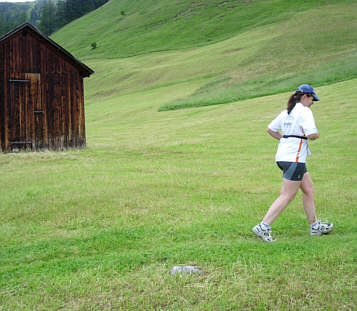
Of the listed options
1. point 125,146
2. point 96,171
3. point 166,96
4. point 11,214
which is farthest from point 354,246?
point 166,96

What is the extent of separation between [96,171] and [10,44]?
10.6 meters

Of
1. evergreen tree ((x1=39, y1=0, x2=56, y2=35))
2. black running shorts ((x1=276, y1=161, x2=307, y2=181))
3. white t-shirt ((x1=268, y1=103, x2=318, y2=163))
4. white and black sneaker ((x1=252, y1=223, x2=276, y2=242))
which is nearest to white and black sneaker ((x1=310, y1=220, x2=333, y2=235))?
white and black sneaker ((x1=252, y1=223, x2=276, y2=242))

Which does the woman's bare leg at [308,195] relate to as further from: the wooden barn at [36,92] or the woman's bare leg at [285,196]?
the wooden barn at [36,92]

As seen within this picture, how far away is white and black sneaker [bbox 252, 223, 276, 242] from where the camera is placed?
7090mm

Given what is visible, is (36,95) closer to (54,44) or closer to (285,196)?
(54,44)

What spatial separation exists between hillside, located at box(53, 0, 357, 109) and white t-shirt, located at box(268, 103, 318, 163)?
109 feet

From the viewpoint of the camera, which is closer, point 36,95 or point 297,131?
point 297,131

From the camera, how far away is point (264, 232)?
23.5ft

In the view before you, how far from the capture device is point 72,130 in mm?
→ 22641

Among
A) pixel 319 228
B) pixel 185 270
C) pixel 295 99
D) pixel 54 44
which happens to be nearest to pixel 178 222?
pixel 185 270

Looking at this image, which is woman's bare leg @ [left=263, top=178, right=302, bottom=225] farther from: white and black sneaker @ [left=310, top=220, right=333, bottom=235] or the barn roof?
the barn roof

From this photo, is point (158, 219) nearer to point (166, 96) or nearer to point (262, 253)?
point (262, 253)

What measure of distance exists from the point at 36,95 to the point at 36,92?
161 millimetres

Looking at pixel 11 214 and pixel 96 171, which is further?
pixel 96 171
